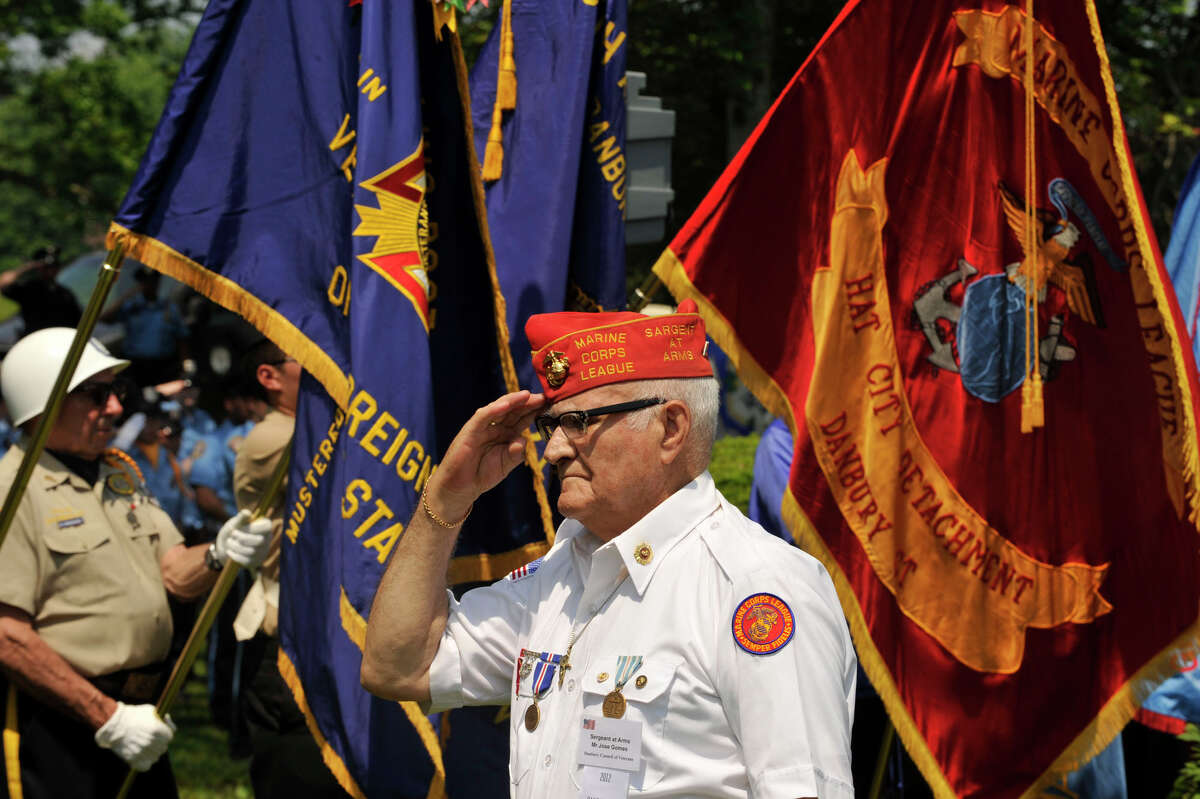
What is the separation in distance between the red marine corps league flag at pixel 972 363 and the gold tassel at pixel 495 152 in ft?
2.61

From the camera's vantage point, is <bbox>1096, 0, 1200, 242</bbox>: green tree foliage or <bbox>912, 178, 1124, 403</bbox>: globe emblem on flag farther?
<bbox>1096, 0, 1200, 242</bbox>: green tree foliage

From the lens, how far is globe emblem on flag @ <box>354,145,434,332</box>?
3.82 meters

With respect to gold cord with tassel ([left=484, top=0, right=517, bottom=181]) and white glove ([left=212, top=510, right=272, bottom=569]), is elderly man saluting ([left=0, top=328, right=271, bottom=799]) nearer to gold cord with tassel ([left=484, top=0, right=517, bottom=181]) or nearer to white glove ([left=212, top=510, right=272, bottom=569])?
white glove ([left=212, top=510, right=272, bottom=569])

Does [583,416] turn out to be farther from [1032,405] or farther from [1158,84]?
[1158,84]

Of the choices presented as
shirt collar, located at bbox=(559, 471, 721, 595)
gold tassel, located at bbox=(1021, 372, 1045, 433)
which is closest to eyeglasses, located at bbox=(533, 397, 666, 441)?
shirt collar, located at bbox=(559, 471, 721, 595)

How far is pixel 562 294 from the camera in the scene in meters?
4.54

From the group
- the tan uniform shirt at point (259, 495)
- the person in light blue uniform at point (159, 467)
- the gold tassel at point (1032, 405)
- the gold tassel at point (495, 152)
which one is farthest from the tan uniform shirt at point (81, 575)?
the person in light blue uniform at point (159, 467)

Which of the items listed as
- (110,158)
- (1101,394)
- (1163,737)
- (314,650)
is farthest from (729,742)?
(110,158)

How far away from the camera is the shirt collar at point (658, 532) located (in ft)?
8.73

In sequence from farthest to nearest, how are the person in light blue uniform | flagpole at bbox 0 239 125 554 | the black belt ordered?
the person in light blue uniform → the black belt → flagpole at bbox 0 239 125 554

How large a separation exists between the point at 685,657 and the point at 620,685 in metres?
0.13

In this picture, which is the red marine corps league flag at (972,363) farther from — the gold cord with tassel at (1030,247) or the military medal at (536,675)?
the military medal at (536,675)

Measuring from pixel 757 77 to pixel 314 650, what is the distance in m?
8.82

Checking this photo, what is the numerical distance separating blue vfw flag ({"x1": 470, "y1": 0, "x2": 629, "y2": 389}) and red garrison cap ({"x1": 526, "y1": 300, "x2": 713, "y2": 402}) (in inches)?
68.7
